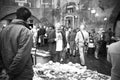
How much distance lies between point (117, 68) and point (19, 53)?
1.24 m

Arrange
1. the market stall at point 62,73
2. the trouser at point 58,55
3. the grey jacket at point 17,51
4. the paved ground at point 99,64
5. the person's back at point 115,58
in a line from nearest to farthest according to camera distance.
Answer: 1. the person's back at point 115,58
2. the grey jacket at point 17,51
3. the market stall at point 62,73
4. the paved ground at point 99,64
5. the trouser at point 58,55

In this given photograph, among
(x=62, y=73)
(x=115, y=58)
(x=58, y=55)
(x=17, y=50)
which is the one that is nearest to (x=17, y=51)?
(x=17, y=50)

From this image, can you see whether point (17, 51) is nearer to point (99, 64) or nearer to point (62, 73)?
point (62, 73)

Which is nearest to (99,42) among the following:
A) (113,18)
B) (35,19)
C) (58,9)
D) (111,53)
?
(113,18)

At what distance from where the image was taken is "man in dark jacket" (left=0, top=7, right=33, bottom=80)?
2.27 m

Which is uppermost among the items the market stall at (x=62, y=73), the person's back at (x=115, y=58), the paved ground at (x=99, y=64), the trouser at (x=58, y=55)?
the person's back at (x=115, y=58)

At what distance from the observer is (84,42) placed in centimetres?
709

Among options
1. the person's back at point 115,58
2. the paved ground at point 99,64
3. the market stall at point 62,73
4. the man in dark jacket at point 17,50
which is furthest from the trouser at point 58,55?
the person's back at point 115,58

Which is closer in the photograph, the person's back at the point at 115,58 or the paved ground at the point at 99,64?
the person's back at the point at 115,58

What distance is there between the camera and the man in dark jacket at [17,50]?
2.27 m

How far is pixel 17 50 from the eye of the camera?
2.37m

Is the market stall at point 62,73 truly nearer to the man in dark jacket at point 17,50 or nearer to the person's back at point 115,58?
the man in dark jacket at point 17,50

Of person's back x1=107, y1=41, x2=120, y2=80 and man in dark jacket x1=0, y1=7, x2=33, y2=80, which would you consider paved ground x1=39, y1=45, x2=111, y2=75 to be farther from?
man in dark jacket x1=0, y1=7, x2=33, y2=80

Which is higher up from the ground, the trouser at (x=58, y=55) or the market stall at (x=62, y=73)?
the market stall at (x=62, y=73)
